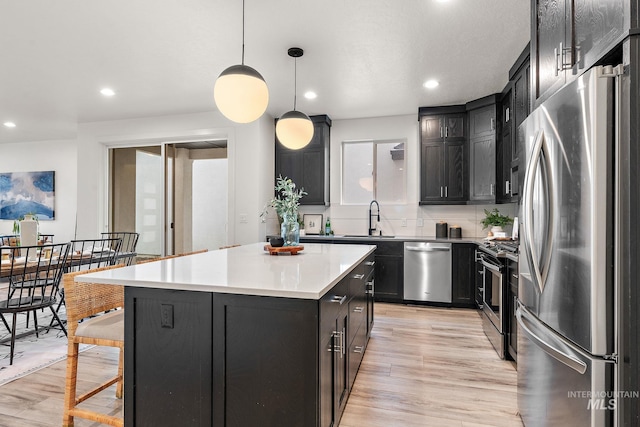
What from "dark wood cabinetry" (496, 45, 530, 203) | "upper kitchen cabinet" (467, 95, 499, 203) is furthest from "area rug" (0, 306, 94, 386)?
"upper kitchen cabinet" (467, 95, 499, 203)

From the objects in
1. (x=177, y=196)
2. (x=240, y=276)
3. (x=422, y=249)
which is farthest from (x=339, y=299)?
(x=177, y=196)

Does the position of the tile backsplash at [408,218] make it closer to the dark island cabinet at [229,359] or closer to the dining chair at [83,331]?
the dining chair at [83,331]

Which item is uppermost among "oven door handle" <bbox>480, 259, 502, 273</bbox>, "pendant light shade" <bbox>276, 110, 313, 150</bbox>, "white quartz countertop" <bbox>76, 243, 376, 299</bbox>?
"pendant light shade" <bbox>276, 110, 313, 150</bbox>

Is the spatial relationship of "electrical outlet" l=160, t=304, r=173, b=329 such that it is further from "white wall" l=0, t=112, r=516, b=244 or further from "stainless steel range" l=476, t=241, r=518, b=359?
"white wall" l=0, t=112, r=516, b=244

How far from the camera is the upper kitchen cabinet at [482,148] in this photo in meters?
4.21

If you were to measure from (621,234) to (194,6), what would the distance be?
2.76m

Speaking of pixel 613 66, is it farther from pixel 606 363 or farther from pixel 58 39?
pixel 58 39

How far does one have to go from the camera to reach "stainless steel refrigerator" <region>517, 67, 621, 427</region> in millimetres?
1139

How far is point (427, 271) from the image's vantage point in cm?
441

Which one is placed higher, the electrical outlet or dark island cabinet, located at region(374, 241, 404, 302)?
the electrical outlet

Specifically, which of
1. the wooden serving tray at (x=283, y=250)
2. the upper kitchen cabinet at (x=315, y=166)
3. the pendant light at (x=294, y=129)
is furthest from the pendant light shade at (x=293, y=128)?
the upper kitchen cabinet at (x=315, y=166)

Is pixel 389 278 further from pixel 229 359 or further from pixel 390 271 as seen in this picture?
pixel 229 359

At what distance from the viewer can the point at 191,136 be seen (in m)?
5.02

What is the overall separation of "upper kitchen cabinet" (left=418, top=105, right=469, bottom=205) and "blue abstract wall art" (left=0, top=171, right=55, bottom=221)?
23.1 feet
